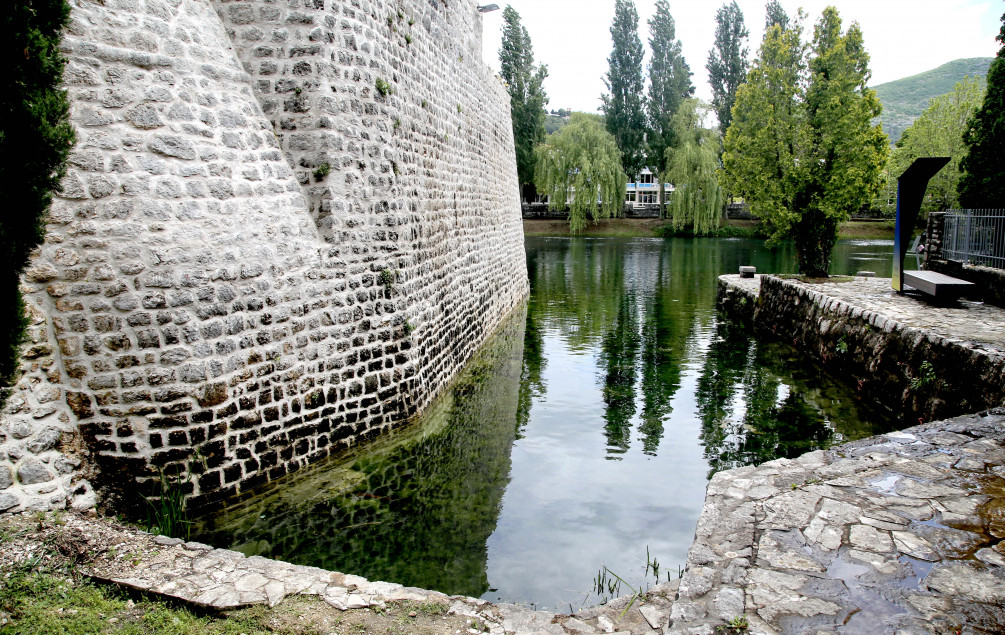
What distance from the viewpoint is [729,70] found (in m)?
43.2

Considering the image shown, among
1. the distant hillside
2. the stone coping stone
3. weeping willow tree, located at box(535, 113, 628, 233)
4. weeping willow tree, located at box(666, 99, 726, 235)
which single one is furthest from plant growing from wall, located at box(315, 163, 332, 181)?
the distant hillside

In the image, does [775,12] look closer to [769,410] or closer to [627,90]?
[627,90]

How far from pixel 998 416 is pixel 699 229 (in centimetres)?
3426

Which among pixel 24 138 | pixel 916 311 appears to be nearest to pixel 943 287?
pixel 916 311

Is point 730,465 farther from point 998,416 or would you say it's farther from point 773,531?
point 773,531

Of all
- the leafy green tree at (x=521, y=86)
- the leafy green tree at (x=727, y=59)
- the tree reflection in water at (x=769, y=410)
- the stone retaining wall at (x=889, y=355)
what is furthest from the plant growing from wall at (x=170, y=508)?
the leafy green tree at (x=727, y=59)

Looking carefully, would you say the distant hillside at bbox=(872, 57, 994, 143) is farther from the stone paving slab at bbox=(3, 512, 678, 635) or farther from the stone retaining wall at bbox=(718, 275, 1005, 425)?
the stone paving slab at bbox=(3, 512, 678, 635)

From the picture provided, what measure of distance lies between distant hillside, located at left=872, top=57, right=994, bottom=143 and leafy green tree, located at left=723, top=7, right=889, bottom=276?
169 m

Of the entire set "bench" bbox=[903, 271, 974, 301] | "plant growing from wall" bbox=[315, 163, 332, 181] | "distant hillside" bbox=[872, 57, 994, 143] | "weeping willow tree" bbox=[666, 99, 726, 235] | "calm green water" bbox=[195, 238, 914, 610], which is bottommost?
"calm green water" bbox=[195, 238, 914, 610]

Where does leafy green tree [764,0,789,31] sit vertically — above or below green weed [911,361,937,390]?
above

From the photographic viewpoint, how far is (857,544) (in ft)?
11.3

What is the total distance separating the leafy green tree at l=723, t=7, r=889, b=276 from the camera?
43.8ft

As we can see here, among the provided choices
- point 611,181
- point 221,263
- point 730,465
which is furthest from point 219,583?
point 611,181

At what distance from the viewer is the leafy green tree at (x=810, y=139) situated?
13.3m
